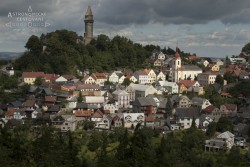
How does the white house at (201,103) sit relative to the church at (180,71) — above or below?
below

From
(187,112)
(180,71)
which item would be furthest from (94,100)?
(180,71)

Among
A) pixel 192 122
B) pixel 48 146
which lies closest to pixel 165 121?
pixel 192 122

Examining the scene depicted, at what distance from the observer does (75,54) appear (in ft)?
164

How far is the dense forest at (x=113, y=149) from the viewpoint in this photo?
71.6 ft

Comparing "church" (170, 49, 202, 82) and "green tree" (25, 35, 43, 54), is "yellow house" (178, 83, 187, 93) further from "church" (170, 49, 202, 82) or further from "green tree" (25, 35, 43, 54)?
"green tree" (25, 35, 43, 54)

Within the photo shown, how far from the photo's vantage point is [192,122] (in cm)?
3228

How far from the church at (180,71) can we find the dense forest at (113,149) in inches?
598

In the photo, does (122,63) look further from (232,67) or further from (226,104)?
(226,104)

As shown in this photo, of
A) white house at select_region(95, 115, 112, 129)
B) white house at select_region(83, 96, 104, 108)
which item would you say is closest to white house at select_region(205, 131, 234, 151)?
white house at select_region(95, 115, 112, 129)

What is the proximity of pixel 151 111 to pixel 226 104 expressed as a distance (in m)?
6.15

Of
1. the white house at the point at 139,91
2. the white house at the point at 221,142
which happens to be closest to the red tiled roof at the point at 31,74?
the white house at the point at 139,91

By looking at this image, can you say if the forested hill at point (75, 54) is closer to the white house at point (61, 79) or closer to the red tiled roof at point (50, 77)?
the red tiled roof at point (50, 77)

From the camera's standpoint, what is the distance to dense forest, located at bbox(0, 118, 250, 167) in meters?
21.8

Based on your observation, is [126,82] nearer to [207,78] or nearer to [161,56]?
[207,78]
